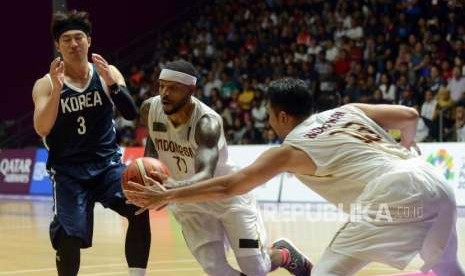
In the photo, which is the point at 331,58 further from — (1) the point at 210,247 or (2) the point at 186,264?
(1) the point at 210,247

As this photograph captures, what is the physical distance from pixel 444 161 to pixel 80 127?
849cm

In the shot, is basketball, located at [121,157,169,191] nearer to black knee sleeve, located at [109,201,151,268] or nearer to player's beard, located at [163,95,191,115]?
player's beard, located at [163,95,191,115]

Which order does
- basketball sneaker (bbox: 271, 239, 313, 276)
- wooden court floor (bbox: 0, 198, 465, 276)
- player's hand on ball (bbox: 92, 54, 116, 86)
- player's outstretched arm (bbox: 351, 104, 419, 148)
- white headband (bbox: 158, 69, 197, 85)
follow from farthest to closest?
wooden court floor (bbox: 0, 198, 465, 276)
basketball sneaker (bbox: 271, 239, 313, 276)
player's hand on ball (bbox: 92, 54, 116, 86)
white headband (bbox: 158, 69, 197, 85)
player's outstretched arm (bbox: 351, 104, 419, 148)

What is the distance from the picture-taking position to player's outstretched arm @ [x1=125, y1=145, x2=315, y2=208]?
13.3 feet

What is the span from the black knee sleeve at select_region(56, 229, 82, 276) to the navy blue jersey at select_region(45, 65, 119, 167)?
56 centimetres

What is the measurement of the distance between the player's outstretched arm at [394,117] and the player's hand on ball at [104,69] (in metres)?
1.91

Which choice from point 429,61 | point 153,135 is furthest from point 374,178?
point 429,61

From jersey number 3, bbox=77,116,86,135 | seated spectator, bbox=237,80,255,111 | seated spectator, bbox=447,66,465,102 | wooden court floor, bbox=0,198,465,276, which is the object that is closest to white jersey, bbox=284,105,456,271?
jersey number 3, bbox=77,116,86,135

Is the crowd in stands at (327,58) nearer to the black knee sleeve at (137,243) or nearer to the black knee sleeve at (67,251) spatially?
the black knee sleeve at (137,243)

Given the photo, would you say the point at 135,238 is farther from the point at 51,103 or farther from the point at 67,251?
the point at 51,103

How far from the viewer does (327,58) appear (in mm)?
17953

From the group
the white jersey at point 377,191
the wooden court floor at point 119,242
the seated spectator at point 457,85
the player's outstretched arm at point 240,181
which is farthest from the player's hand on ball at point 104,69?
the seated spectator at point 457,85

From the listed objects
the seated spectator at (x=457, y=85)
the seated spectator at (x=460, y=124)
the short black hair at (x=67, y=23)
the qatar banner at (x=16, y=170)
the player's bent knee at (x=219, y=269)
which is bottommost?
the qatar banner at (x=16, y=170)

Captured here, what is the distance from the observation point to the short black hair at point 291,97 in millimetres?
4217
